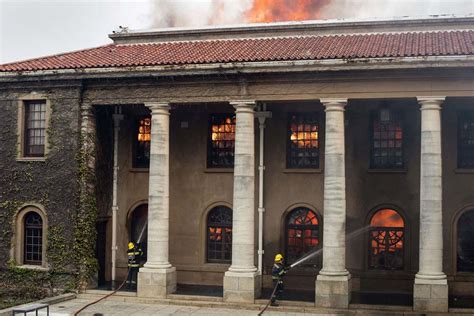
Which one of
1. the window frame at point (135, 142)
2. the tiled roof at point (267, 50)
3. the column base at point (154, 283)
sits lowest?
the column base at point (154, 283)

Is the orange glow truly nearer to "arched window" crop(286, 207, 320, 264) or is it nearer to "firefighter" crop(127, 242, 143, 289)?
"arched window" crop(286, 207, 320, 264)

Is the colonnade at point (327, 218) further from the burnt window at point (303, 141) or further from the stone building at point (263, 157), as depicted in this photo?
the burnt window at point (303, 141)

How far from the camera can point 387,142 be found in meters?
29.2

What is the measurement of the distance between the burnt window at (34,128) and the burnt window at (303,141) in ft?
34.5

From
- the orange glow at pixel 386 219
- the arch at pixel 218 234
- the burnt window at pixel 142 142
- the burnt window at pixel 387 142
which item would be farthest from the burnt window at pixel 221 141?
the orange glow at pixel 386 219

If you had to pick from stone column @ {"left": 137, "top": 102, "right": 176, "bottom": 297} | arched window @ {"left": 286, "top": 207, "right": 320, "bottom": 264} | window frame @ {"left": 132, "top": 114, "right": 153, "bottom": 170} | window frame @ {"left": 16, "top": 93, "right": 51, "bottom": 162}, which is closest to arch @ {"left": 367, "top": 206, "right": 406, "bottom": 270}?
arched window @ {"left": 286, "top": 207, "right": 320, "bottom": 264}

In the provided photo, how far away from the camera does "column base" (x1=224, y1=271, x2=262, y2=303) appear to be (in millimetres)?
26241

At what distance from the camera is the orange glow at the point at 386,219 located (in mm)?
29073

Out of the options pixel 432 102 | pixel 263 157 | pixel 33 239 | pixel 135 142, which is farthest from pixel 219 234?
pixel 432 102

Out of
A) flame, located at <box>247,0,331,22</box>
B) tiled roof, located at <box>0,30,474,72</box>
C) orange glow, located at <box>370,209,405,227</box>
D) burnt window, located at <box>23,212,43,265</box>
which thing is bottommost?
burnt window, located at <box>23,212,43,265</box>

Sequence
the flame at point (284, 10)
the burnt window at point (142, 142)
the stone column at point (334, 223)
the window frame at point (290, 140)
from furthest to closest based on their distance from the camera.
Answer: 1. the flame at point (284, 10)
2. the burnt window at point (142, 142)
3. the window frame at point (290, 140)
4. the stone column at point (334, 223)

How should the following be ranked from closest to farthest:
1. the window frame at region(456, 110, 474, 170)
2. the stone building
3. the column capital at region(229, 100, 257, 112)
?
1. the stone building
2. the column capital at region(229, 100, 257, 112)
3. the window frame at region(456, 110, 474, 170)

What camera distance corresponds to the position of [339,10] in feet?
144

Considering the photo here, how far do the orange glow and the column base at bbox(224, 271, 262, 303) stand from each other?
20.1 ft
